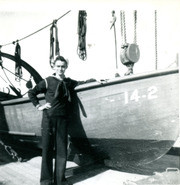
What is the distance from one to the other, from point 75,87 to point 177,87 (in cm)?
135

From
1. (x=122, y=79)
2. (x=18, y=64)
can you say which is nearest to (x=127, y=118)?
(x=122, y=79)

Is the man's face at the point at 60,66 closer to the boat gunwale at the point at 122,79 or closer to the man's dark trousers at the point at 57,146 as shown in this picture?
the boat gunwale at the point at 122,79

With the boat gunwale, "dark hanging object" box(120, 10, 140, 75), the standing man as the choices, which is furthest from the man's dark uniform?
"dark hanging object" box(120, 10, 140, 75)

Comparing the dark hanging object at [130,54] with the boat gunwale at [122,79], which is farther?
the dark hanging object at [130,54]

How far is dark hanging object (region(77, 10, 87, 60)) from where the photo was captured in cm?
450

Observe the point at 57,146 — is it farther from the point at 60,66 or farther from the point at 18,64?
the point at 18,64

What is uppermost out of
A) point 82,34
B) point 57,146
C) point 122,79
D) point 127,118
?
point 82,34

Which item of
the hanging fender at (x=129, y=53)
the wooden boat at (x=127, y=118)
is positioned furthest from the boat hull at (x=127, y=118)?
the hanging fender at (x=129, y=53)

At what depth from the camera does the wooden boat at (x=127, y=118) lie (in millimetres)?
3137

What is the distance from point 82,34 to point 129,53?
121 cm

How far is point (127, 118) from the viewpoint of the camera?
3336 mm

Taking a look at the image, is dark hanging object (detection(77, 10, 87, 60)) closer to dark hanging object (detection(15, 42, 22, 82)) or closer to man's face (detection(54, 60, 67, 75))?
man's face (detection(54, 60, 67, 75))

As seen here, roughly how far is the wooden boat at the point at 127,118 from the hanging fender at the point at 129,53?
0.61m

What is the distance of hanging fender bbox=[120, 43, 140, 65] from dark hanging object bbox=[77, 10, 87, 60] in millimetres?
1019
